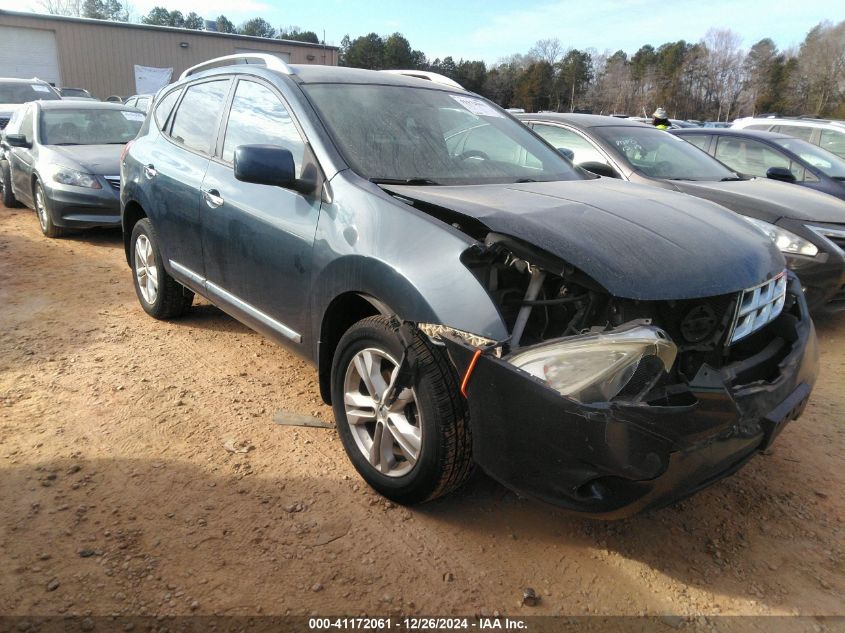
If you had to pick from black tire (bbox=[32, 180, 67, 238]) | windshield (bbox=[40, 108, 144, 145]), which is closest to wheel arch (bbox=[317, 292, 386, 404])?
black tire (bbox=[32, 180, 67, 238])

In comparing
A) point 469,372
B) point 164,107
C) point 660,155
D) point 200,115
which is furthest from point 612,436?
point 660,155

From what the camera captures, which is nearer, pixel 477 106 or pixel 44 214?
pixel 477 106

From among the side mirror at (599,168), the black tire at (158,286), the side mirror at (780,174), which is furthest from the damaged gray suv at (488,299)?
the side mirror at (780,174)

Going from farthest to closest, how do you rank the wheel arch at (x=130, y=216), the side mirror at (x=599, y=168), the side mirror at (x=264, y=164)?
the side mirror at (x=599, y=168), the wheel arch at (x=130, y=216), the side mirror at (x=264, y=164)

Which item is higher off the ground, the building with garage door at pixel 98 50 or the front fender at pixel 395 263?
the building with garage door at pixel 98 50

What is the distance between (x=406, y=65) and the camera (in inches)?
2366

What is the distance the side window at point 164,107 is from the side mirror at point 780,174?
5817 millimetres

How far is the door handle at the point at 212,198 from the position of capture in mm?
3369

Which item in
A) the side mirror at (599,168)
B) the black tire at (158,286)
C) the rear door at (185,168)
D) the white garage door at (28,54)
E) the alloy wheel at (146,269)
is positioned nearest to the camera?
the rear door at (185,168)

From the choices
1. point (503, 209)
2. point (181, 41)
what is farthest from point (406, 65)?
point (503, 209)

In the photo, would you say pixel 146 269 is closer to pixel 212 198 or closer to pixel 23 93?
pixel 212 198

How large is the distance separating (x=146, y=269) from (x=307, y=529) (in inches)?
117

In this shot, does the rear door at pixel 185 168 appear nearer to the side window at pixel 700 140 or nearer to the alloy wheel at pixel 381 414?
the alloy wheel at pixel 381 414

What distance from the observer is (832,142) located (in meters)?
9.39
